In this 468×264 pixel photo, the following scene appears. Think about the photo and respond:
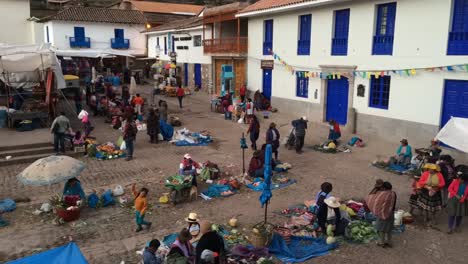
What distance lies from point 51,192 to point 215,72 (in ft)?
69.9

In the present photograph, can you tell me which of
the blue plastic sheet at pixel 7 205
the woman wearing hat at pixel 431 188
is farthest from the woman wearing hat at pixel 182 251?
the blue plastic sheet at pixel 7 205

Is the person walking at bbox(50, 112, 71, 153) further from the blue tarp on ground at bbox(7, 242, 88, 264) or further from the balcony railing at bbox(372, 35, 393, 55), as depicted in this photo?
the balcony railing at bbox(372, 35, 393, 55)

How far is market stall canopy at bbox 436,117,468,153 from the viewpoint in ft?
35.2

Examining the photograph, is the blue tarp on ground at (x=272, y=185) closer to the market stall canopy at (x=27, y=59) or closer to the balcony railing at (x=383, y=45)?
the balcony railing at (x=383, y=45)

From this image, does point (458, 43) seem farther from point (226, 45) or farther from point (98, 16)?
point (98, 16)

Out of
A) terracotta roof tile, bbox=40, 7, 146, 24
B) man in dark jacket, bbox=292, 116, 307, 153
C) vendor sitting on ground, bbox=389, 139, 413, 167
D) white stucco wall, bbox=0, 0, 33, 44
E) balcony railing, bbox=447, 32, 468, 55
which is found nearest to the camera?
vendor sitting on ground, bbox=389, 139, 413, 167

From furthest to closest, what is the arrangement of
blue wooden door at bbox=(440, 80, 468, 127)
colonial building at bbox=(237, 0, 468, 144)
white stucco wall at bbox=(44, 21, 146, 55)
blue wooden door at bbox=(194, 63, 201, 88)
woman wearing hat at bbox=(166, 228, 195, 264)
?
1. white stucco wall at bbox=(44, 21, 146, 55)
2. blue wooden door at bbox=(194, 63, 201, 88)
3. colonial building at bbox=(237, 0, 468, 144)
4. blue wooden door at bbox=(440, 80, 468, 127)
5. woman wearing hat at bbox=(166, 228, 195, 264)

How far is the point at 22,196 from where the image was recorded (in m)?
11.4

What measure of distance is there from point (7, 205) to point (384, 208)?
943 cm

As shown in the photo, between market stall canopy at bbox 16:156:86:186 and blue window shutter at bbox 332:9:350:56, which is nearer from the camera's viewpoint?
market stall canopy at bbox 16:156:86:186

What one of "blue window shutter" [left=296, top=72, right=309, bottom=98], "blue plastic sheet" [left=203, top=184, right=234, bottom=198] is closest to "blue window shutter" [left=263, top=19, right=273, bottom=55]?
"blue window shutter" [left=296, top=72, right=309, bottom=98]

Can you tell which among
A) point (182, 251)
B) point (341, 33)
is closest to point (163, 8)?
point (341, 33)

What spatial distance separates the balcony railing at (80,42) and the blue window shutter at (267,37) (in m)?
25.9

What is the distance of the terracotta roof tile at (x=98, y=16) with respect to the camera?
42053mm
